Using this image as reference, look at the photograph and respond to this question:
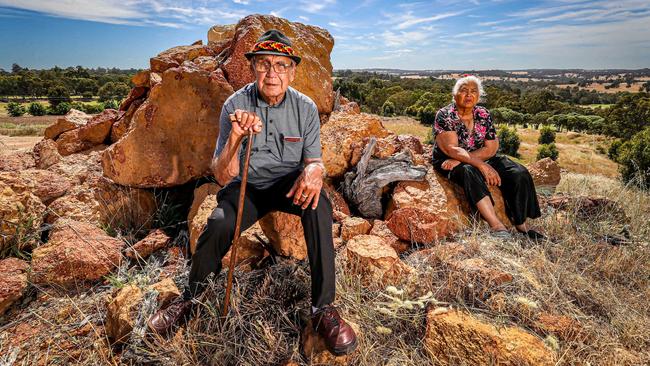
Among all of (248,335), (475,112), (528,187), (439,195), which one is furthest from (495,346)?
(475,112)

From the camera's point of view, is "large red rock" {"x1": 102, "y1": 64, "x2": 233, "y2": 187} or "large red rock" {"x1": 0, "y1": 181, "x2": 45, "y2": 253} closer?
"large red rock" {"x1": 0, "y1": 181, "x2": 45, "y2": 253}

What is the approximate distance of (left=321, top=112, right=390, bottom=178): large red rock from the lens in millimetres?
3902

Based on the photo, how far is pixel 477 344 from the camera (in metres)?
1.82

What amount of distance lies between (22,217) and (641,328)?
15.0 feet

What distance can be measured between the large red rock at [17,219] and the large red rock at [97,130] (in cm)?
151

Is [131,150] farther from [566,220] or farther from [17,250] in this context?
[566,220]

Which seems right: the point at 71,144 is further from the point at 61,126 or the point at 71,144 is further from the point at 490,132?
the point at 490,132

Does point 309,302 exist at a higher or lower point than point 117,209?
lower

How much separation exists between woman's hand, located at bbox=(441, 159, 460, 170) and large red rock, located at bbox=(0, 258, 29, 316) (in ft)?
12.6

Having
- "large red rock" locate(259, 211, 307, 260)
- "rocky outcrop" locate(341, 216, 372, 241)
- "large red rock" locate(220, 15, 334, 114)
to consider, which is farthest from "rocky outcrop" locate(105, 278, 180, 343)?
"large red rock" locate(220, 15, 334, 114)

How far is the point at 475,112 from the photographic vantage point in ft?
12.8

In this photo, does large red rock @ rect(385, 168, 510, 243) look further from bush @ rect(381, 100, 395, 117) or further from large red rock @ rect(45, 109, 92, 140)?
bush @ rect(381, 100, 395, 117)

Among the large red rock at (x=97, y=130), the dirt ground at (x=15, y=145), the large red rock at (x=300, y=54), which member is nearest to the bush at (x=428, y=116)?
the dirt ground at (x=15, y=145)

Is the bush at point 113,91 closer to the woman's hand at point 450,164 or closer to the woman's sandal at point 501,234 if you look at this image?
the woman's hand at point 450,164
